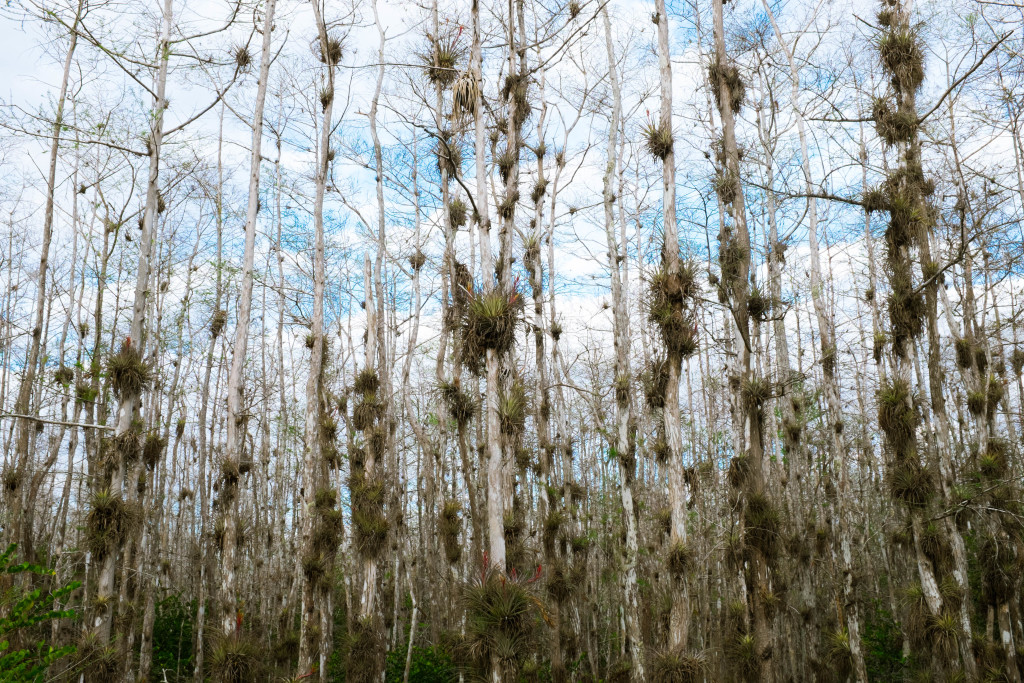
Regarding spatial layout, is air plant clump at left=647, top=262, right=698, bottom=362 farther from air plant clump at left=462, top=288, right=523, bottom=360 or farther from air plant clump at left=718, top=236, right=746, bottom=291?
air plant clump at left=462, top=288, right=523, bottom=360

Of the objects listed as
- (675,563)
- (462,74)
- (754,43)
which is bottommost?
(675,563)

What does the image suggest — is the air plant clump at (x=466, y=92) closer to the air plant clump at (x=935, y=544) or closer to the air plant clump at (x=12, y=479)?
the air plant clump at (x=935, y=544)

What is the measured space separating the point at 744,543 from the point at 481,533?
768 cm

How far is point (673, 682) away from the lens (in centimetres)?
735

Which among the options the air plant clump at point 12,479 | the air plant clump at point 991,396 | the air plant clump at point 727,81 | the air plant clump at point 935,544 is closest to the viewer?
the air plant clump at point 935,544

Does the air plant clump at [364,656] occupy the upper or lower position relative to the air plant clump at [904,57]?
lower

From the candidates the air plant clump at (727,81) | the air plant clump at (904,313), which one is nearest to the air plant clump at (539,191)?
the air plant clump at (727,81)

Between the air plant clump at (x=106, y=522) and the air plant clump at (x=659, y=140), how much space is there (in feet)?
26.9

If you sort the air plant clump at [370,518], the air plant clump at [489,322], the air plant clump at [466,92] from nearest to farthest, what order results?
the air plant clump at [489,322] → the air plant clump at [466,92] → the air plant clump at [370,518]

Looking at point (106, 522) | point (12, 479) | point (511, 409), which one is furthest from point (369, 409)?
point (511, 409)

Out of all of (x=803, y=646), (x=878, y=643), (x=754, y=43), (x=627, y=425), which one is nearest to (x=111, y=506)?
(x=627, y=425)

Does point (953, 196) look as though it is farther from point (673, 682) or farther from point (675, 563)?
point (673, 682)

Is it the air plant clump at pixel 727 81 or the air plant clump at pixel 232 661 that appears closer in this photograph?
the air plant clump at pixel 232 661

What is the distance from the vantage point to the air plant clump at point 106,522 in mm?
8422
